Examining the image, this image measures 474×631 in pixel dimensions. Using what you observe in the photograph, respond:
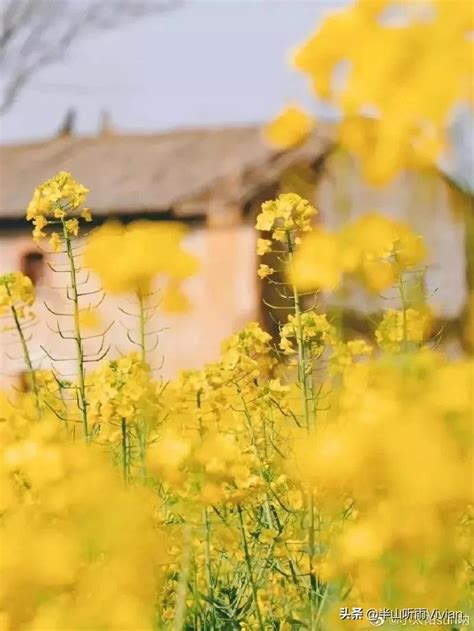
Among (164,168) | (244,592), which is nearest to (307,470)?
(244,592)

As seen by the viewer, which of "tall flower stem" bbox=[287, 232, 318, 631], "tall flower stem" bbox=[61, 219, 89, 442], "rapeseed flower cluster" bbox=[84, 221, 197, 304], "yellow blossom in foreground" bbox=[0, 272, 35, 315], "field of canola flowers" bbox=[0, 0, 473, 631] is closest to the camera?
"field of canola flowers" bbox=[0, 0, 473, 631]

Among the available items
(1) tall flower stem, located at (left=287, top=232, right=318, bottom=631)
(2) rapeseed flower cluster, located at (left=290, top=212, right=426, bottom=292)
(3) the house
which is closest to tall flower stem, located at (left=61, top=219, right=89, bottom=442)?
(1) tall flower stem, located at (left=287, top=232, right=318, bottom=631)

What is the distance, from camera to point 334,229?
40.1 inches

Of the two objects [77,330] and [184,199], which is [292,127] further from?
[184,199]

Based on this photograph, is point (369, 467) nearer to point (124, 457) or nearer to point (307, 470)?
point (307, 470)

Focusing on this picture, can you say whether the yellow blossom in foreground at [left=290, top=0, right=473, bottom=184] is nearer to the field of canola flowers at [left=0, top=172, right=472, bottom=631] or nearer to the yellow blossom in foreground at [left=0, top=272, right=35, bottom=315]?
the field of canola flowers at [left=0, top=172, right=472, bottom=631]

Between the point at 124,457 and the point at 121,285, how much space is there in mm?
318

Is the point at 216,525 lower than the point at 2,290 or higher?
lower

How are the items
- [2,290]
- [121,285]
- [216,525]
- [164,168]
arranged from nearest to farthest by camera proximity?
[121,285] < [216,525] < [2,290] < [164,168]

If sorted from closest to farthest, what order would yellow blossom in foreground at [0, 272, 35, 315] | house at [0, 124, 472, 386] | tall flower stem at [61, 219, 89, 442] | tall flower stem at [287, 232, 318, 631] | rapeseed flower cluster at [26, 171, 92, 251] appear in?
tall flower stem at [287, 232, 318, 631]
tall flower stem at [61, 219, 89, 442]
rapeseed flower cluster at [26, 171, 92, 251]
yellow blossom in foreground at [0, 272, 35, 315]
house at [0, 124, 472, 386]

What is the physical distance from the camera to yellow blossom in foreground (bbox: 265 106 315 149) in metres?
1.05

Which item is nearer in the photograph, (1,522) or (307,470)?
(307,470)

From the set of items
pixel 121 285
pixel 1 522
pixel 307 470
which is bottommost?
pixel 1 522

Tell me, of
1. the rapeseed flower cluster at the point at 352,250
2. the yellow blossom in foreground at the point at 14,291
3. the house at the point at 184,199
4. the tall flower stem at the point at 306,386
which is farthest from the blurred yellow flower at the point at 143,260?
the house at the point at 184,199
